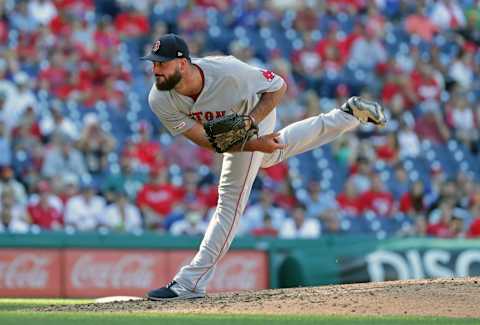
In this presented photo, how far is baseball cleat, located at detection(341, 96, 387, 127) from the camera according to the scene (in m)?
8.48

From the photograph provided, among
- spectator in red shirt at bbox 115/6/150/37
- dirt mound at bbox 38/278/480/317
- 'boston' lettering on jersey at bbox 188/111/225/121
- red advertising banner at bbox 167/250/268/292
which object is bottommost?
red advertising banner at bbox 167/250/268/292

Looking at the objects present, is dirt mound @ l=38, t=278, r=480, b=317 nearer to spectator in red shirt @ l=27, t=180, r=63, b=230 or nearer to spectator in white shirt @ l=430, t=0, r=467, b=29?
spectator in red shirt @ l=27, t=180, r=63, b=230

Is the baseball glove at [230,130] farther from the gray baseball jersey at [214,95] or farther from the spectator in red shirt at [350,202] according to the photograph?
the spectator in red shirt at [350,202]

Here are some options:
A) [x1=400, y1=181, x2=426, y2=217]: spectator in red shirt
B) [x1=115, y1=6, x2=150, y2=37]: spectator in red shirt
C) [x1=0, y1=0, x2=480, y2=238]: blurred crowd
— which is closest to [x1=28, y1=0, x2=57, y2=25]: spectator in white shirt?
[x1=0, y1=0, x2=480, y2=238]: blurred crowd

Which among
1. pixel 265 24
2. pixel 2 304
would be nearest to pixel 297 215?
pixel 265 24

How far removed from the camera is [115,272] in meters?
12.6

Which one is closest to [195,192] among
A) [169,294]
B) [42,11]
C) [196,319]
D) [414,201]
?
[414,201]

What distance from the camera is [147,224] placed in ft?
46.4

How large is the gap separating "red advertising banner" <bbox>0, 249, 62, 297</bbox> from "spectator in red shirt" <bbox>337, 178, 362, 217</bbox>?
4.67 meters

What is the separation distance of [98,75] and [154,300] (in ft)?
27.6

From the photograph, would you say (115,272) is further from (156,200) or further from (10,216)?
(156,200)

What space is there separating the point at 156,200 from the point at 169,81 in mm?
6645

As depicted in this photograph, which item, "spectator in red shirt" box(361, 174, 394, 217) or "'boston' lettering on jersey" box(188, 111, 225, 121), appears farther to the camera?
"spectator in red shirt" box(361, 174, 394, 217)

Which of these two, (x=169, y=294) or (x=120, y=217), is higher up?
(x=120, y=217)
